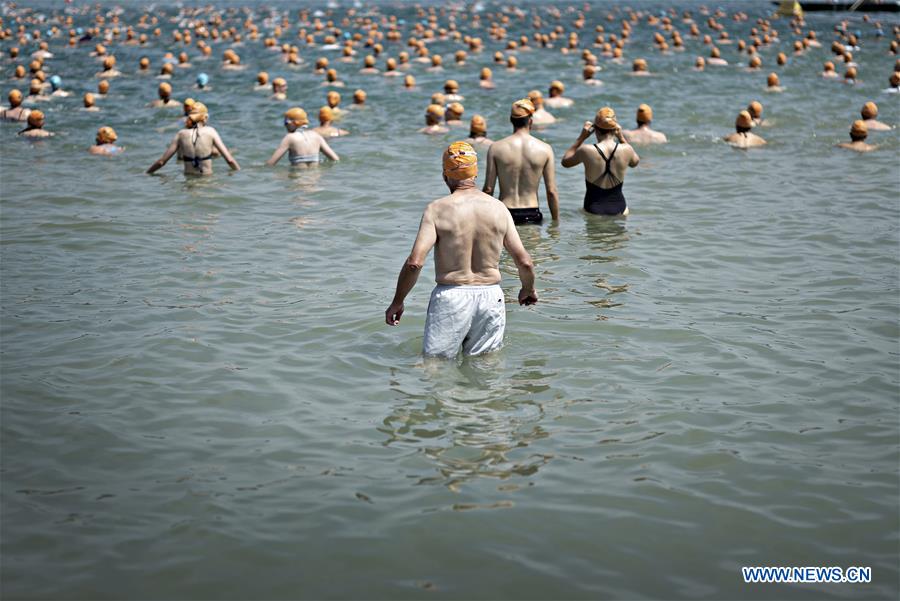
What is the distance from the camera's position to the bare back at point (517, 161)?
433 inches


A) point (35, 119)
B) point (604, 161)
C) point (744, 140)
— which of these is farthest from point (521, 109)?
point (35, 119)

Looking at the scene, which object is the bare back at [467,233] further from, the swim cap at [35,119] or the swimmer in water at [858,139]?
the swim cap at [35,119]

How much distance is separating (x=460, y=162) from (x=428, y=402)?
1.72 metres

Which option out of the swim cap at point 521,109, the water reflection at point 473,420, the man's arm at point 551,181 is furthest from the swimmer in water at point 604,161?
Answer: the water reflection at point 473,420

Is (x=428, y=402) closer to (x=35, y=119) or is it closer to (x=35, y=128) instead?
(x=35, y=119)

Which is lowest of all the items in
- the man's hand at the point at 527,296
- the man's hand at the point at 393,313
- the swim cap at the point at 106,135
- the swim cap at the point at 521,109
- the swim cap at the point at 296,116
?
the man's hand at the point at 393,313

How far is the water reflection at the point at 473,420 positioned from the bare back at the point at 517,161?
12.0 feet

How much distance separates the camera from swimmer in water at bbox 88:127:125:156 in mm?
17812

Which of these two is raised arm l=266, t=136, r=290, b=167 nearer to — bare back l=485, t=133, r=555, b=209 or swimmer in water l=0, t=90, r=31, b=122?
bare back l=485, t=133, r=555, b=209

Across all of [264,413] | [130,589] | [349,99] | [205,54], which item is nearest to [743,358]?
[264,413]

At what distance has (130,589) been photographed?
4996mm

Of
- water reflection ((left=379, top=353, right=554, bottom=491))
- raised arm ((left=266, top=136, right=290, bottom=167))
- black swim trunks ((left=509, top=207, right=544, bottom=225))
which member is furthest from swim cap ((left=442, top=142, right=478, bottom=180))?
raised arm ((left=266, top=136, right=290, bottom=167))

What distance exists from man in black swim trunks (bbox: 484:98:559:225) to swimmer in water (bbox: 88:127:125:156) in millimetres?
9385

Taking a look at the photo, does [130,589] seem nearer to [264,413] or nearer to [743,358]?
[264,413]
